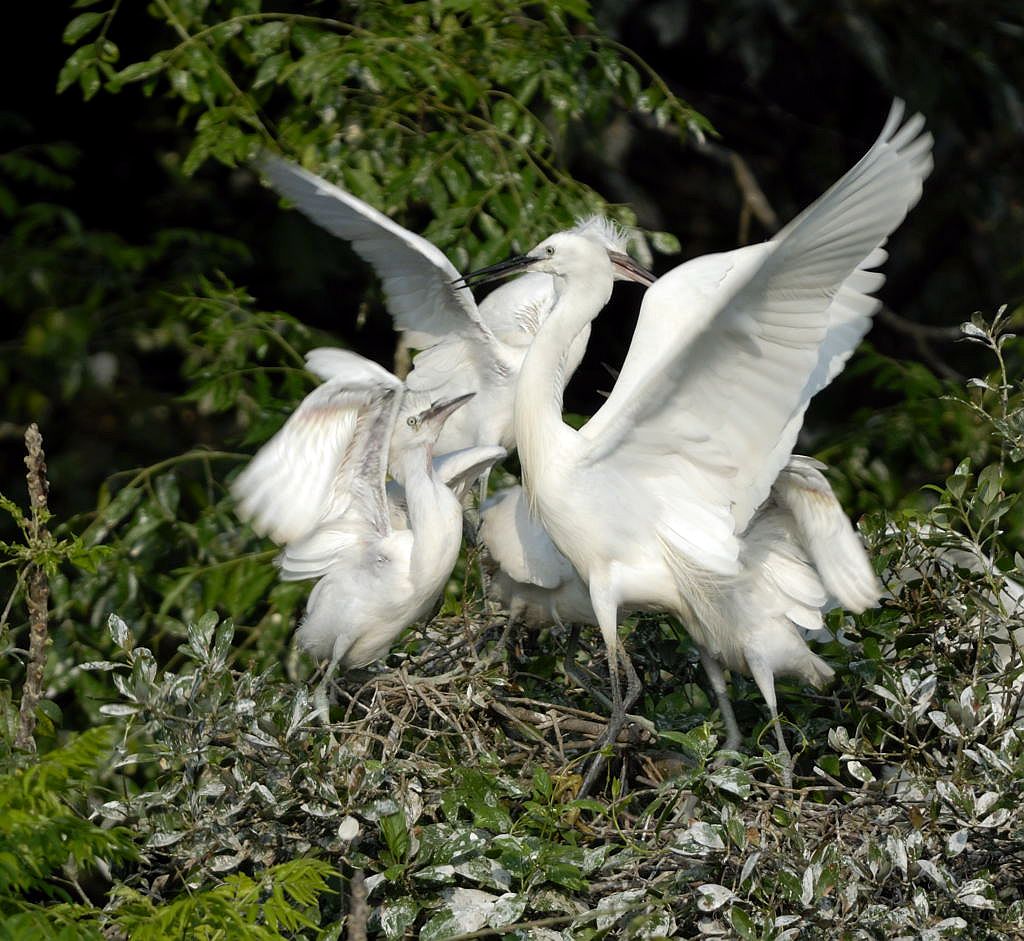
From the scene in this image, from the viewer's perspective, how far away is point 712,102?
20.7ft

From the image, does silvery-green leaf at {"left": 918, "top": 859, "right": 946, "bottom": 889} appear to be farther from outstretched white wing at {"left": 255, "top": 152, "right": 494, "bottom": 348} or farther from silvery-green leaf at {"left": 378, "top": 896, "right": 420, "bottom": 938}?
outstretched white wing at {"left": 255, "top": 152, "right": 494, "bottom": 348}

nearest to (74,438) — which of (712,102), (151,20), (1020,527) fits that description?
(151,20)

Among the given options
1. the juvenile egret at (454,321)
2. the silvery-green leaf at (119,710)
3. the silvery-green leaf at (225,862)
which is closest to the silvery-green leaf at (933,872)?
the silvery-green leaf at (225,862)

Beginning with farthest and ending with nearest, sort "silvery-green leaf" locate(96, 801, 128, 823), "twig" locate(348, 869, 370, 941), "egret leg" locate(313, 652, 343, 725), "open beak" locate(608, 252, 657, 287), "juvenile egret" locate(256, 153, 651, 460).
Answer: "open beak" locate(608, 252, 657, 287) < "juvenile egret" locate(256, 153, 651, 460) < "egret leg" locate(313, 652, 343, 725) < "silvery-green leaf" locate(96, 801, 128, 823) < "twig" locate(348, 869, 370, 941)

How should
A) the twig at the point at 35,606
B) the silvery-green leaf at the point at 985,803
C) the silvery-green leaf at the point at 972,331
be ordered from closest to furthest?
the twig at the point at 35,606
the silvery-green leaf at the point at 985,803
the silvery-green leaf at the point at 972,331

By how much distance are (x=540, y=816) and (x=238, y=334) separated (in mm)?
2024

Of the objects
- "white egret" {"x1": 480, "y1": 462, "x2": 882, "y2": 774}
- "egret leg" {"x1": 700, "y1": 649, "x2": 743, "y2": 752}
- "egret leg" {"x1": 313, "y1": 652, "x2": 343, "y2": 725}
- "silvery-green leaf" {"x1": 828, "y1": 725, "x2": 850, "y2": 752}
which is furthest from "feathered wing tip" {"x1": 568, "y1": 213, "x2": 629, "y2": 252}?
"silvery-green leaf" {"x1": 828, "y1": 725, "x2": 850, "y2": 752}

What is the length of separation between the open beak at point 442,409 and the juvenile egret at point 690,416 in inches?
9.5

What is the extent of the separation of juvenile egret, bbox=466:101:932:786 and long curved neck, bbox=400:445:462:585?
167 mm

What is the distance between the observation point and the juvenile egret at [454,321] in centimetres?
387

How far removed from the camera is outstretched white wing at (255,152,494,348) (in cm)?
367

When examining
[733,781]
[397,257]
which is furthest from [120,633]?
[397,257]

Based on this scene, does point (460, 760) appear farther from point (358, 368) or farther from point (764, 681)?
point (358, 368)

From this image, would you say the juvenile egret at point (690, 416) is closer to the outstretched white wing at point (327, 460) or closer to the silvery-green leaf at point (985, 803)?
the outstretched white wing at point (327, 460)
